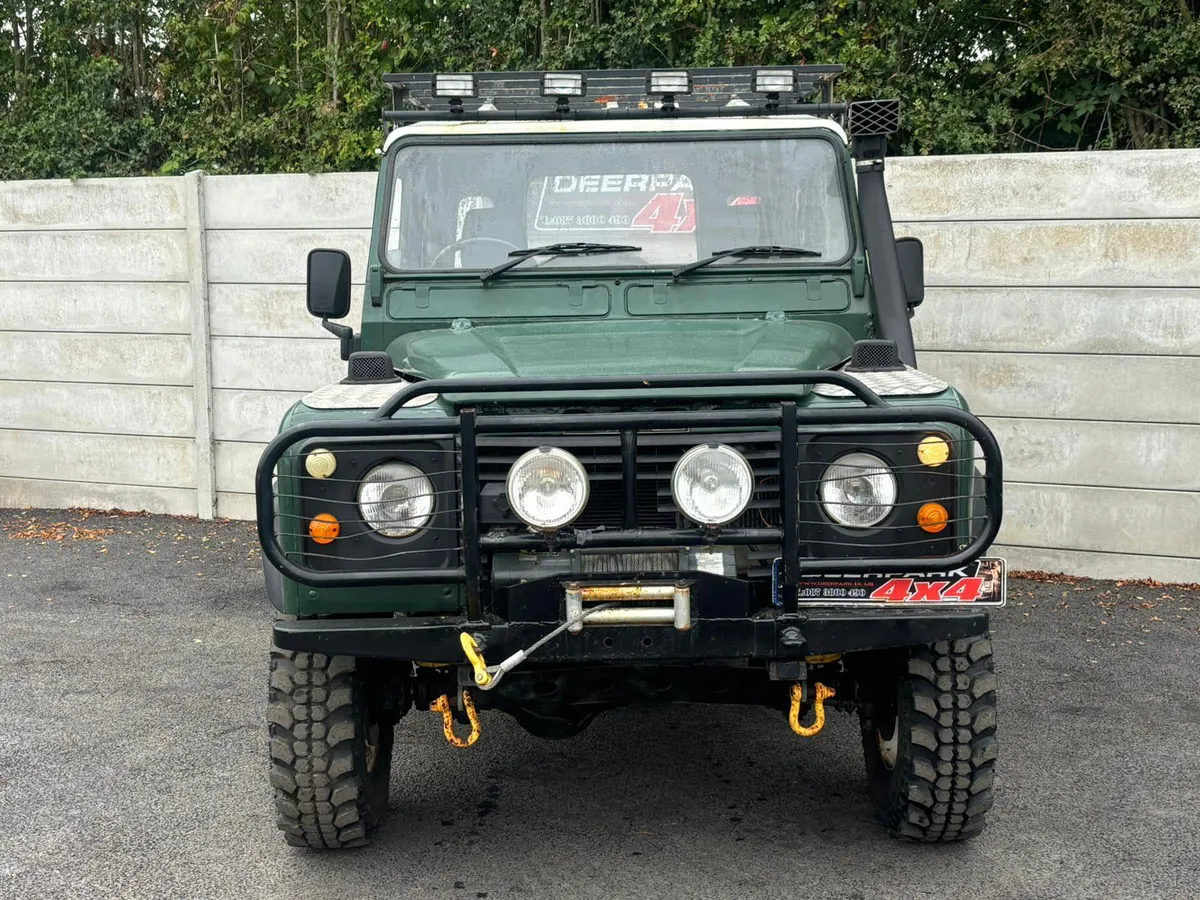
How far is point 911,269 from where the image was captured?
497 cm

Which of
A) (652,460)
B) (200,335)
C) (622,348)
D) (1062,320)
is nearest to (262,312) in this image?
(200,335)

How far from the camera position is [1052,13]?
348 inches

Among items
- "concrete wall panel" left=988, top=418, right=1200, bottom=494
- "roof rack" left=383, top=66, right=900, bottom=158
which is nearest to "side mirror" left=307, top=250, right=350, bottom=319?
"roof rack" left=383, top=66, right=900, bottom=158

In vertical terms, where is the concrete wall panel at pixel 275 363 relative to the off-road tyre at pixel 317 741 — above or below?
above

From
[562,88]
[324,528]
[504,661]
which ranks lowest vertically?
[504,661]

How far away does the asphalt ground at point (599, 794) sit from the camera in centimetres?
374

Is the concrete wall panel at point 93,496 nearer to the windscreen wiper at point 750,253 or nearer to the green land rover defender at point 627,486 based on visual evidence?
the green land rover defender at point 627,486

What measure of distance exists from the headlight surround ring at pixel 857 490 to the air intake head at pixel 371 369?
1525 mm

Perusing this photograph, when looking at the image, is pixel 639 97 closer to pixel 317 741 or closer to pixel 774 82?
pixel 774 82

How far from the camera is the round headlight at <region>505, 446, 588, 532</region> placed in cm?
327

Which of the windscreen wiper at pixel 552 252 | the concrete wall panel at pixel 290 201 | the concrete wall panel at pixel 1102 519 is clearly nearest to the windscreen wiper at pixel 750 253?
the windscreen wiper at pixel 552 252

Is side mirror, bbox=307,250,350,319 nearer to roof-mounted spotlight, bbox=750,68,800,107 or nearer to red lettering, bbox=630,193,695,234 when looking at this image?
red lettering, bbox=630,193,695,234

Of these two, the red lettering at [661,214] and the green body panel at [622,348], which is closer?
the green body panel at [622,348]

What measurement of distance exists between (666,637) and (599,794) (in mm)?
1297
